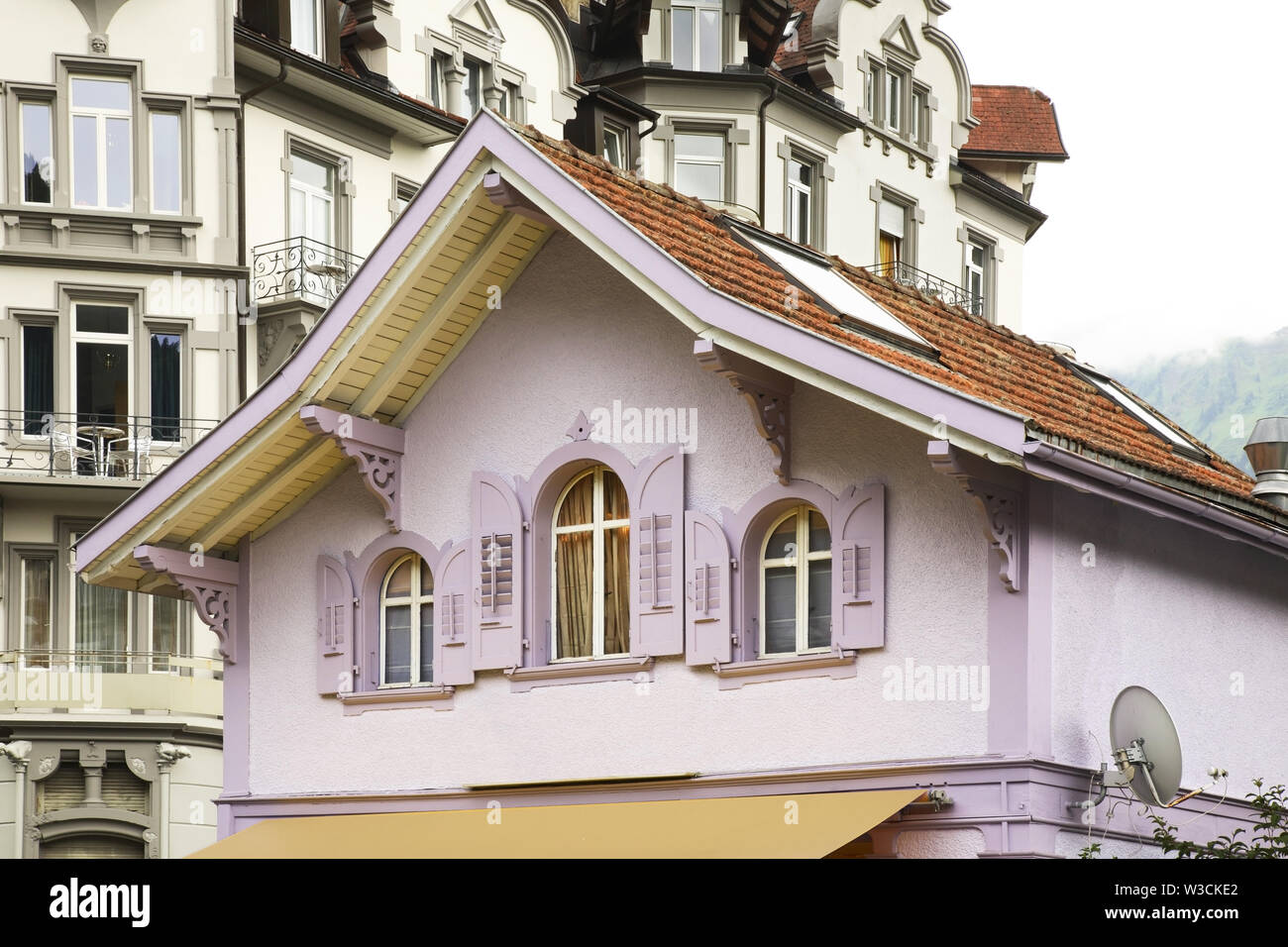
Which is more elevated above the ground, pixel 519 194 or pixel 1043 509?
pixel 519 194

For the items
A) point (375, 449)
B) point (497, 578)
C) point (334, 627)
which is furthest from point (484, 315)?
point (334, 627)

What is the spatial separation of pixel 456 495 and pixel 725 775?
10.3ft

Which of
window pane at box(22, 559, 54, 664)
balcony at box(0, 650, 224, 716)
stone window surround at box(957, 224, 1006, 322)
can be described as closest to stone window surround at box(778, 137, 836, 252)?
stone window surround at box(957, 224, 1006, 322)

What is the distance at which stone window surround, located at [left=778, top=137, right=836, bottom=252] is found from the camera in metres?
40.0

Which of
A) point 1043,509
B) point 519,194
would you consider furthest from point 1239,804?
point 519,194

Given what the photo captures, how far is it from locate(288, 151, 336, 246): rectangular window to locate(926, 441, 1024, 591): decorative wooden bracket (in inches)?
888

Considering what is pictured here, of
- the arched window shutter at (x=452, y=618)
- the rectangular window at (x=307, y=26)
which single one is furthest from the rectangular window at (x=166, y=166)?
the arched window shutter at (x=452, y=618)

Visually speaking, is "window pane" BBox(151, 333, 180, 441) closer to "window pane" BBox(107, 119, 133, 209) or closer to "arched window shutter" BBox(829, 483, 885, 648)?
"window pane" BBox(107, 119, 133, 209)

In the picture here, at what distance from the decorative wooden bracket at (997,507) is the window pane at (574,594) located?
2.95 metres

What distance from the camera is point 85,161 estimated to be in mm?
32844

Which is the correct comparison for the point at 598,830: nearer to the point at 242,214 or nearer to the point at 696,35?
the point at 242,214

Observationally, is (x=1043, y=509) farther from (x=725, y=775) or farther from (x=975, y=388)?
(x=725, y=775)

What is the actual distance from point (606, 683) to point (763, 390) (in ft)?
7.71

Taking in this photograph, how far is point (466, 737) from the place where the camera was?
16062 millimetres
